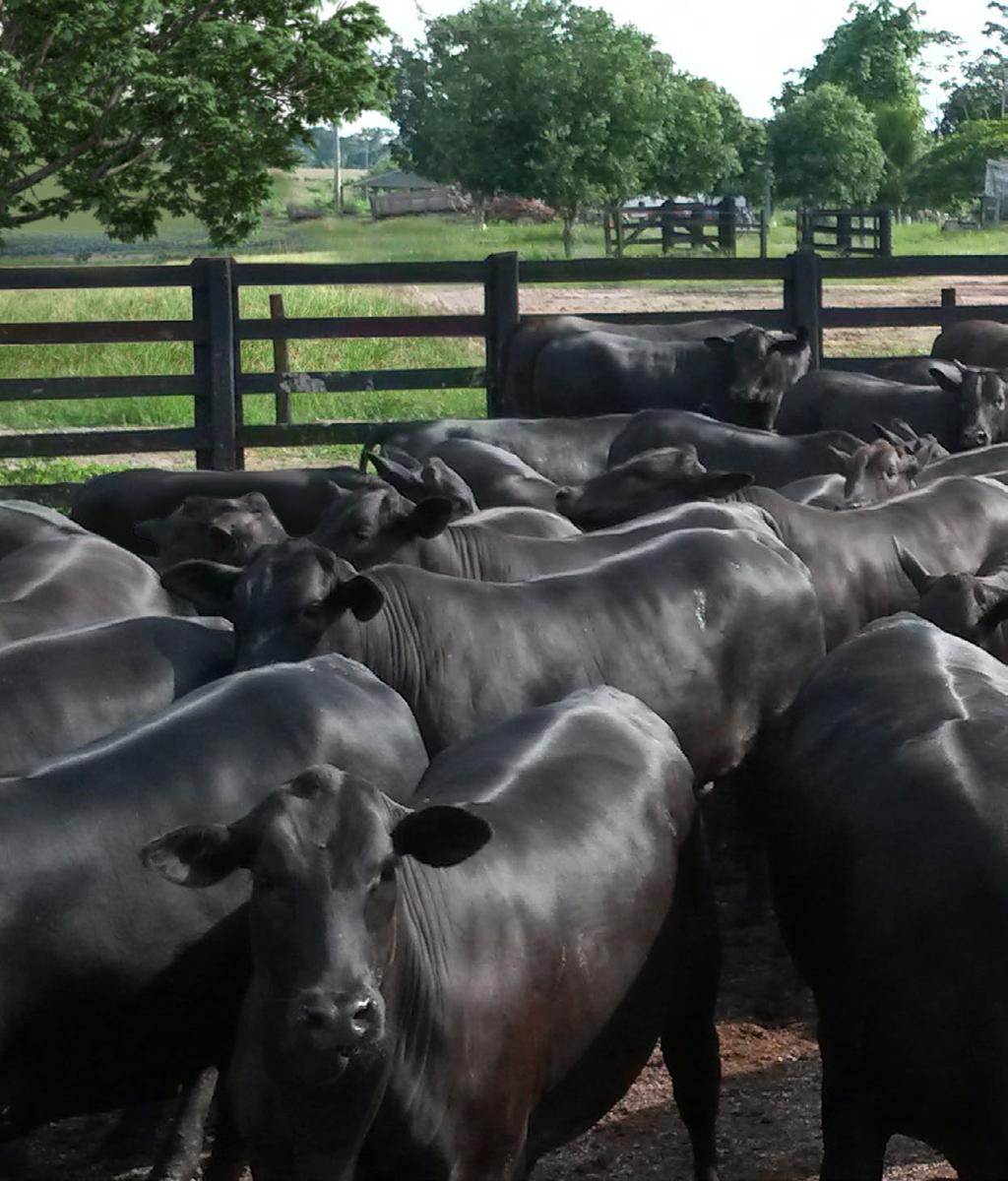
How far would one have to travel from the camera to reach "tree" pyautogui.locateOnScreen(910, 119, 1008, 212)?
2454 inches

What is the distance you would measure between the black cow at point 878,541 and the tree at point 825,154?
49.3 m

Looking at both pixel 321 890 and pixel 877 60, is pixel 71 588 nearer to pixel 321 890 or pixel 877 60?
→ pixel 321 890

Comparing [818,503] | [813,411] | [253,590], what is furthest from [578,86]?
[253,590]

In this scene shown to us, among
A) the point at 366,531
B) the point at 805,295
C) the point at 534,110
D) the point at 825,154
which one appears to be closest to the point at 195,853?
the point at 366,531

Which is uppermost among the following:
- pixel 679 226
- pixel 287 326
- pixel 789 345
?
pixel 679 226

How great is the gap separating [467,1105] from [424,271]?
10.3 metres

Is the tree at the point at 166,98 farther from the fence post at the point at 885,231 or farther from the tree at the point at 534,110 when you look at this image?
the tree at the point at 534,110

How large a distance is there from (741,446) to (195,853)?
7.00 meters

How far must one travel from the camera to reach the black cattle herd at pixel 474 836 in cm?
389

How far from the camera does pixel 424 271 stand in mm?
13781

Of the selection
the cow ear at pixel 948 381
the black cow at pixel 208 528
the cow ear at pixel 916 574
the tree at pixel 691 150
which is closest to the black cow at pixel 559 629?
the cow ear at pixel 916 574

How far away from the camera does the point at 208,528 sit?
26.7 feet

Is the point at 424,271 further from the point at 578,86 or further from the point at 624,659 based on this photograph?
the point at 578,86

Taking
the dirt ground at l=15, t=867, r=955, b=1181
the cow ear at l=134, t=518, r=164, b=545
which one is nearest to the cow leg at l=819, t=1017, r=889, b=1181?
the dirt ground at l=15, t=867, r=955, b=1181
